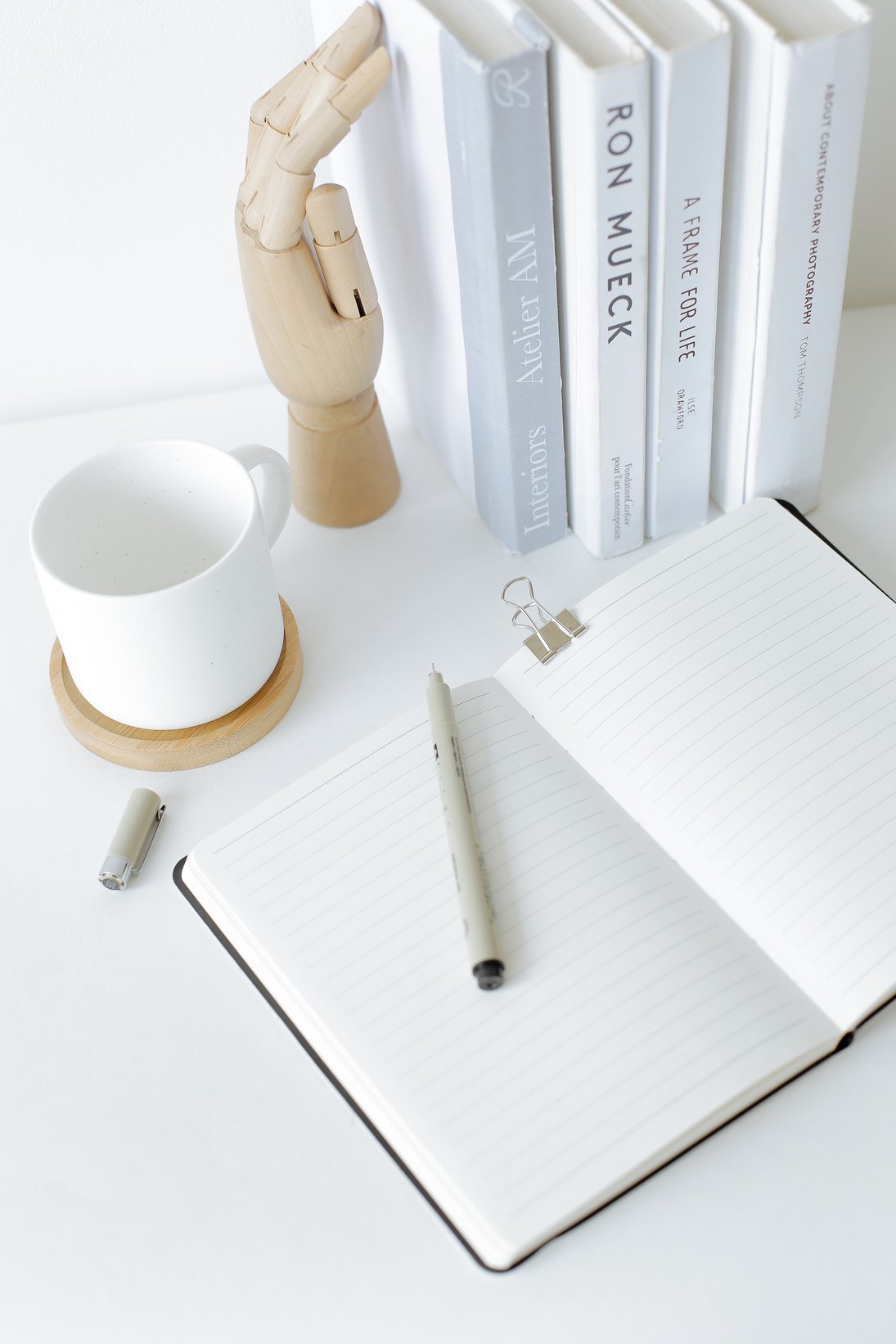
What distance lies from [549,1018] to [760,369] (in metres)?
0.38

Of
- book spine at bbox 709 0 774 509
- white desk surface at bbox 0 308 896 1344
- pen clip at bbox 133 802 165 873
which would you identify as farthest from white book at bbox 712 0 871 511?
pen clip at bbox 133 802 165 873

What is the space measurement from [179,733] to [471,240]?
310 mm

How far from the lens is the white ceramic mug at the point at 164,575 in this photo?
60cm

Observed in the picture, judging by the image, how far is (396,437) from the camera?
0.88 m

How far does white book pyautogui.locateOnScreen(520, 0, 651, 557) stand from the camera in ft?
1.85

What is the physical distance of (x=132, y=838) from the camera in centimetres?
A: 64

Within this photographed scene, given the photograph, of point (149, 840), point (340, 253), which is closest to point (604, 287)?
point (340, 253)

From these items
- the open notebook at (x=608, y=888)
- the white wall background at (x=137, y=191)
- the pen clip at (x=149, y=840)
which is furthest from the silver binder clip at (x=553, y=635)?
the white wall background at (x=137, y=191)

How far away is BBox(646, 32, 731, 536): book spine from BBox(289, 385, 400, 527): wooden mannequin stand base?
0.17 m

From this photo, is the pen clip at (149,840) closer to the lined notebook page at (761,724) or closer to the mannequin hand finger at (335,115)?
the lined notebook page at (761,724)

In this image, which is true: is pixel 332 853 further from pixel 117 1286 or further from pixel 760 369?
pixel 760 369

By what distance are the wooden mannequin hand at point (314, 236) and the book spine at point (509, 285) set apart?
6 cm

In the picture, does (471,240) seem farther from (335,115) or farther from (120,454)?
(120,454)

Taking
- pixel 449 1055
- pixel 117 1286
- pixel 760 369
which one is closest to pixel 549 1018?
pixel 449 1055
